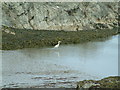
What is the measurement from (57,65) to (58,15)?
13.6 metres

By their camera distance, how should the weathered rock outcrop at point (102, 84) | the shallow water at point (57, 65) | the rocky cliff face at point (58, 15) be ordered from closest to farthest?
1. the weathered rock outcrop at point (102, 84)
2. the shallow water at point (57, 65)
3. the rocky cliff face at point (58, 15)

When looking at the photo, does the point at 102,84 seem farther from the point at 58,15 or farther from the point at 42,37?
the point at 58,15

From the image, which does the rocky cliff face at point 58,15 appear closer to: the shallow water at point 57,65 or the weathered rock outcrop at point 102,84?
the shallow water at point 57,65

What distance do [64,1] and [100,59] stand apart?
14228mm

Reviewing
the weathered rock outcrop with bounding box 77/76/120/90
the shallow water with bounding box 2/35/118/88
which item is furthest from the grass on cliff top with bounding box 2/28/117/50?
the weathered rock outcrop with bounding box 77/76/120/90

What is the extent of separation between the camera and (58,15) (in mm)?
29094

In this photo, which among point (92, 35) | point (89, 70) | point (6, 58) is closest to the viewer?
point (89, 70)

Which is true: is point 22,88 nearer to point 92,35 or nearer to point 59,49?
point 59,49

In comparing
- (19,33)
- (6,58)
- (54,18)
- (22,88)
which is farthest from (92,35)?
(22,88)

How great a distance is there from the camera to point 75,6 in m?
31.3

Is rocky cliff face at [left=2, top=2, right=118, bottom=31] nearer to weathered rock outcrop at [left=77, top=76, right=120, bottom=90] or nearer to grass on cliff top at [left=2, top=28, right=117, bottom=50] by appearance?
grass on cliff top at [left=2, top=28, right=117, bottom=50]

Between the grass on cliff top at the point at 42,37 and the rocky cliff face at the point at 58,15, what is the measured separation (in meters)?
1.24

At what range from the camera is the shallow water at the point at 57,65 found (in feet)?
41.3

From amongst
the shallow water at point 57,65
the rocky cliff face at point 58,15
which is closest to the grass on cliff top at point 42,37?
the shallow water at point 57,65
